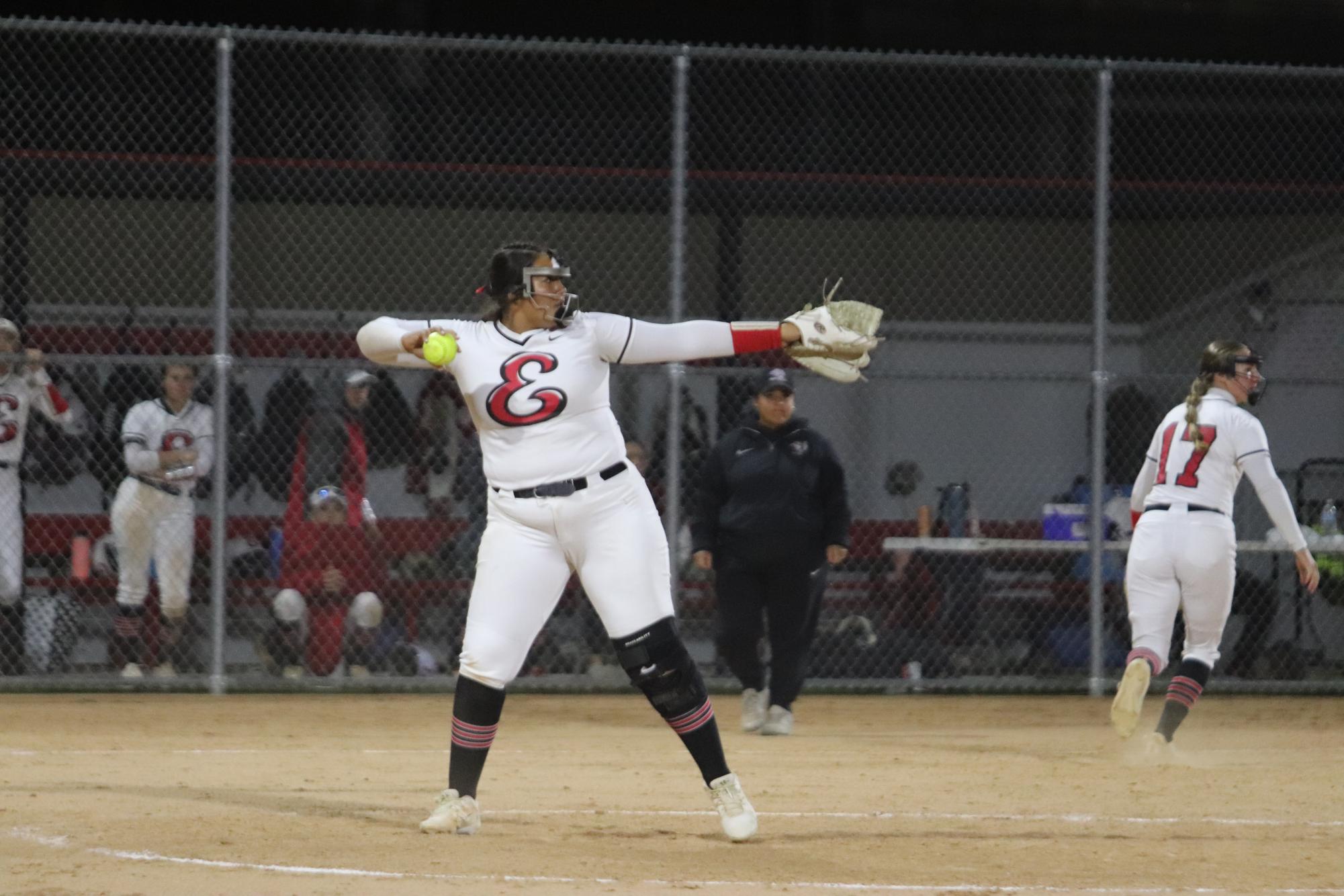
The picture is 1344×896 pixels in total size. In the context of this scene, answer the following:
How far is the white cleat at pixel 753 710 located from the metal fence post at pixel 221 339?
3.01 meters

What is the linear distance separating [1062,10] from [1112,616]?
23.9ft

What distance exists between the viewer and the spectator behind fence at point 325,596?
10484mm

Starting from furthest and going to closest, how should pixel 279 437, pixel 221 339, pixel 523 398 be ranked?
pixel 279 437 → pixel 221 339 → pixel 523 398

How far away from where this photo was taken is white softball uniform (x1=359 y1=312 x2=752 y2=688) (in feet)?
18.3

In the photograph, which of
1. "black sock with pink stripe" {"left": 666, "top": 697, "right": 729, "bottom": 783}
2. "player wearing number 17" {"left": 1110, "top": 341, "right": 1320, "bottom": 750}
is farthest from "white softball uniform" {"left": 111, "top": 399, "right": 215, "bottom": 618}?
"black sock with pink stripe" {"left": 666, "top": 697, "right": 729, "bottom": 783}

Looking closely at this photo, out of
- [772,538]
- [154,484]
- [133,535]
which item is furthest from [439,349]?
[133,535]

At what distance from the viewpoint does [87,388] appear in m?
11.2

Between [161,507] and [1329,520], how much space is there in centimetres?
706

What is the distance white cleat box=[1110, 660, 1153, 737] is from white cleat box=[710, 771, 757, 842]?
8.92 ft

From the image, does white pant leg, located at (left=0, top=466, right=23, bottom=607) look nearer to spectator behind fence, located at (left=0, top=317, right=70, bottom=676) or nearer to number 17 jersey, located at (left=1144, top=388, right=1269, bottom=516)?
spectator behind fence, located at (left=0, top=317, right=70, bottom=676)

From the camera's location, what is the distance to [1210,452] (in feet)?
25.8

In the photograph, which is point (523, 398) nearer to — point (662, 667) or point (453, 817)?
point (662, 667)

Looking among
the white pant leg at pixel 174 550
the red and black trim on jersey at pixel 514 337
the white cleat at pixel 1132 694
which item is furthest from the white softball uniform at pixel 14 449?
the white cleat at pixel 1132 694

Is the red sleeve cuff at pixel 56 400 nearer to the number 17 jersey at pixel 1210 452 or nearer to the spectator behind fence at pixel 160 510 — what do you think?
the spectator behind fence at pixel 160 510
